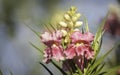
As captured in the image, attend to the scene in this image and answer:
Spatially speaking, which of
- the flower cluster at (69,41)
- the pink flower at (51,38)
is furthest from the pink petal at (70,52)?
the pink flower at (51,38)

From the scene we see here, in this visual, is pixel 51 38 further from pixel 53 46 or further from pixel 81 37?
pixel 81 37

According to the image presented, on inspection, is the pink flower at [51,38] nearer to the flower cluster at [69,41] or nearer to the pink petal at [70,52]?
the flower cluster at [69,41]

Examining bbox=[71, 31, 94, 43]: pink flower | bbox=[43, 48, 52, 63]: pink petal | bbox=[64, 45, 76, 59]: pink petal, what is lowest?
bbox=[43, 48, 52, 63]: pink petal

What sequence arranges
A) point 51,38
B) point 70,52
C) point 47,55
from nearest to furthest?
point 70,52, point 47,55, point 51,38

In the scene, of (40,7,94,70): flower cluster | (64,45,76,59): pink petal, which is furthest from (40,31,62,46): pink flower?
(64,45,76,59): pink petal

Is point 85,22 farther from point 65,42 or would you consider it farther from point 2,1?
point 2,1

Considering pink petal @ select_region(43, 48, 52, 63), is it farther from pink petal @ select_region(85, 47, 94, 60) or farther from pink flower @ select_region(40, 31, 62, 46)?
pink petal @ select_region(85, 47, 94, 60)

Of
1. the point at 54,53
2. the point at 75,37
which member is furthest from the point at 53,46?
the point at 75,37

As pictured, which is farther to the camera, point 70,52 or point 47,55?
point 47,55
